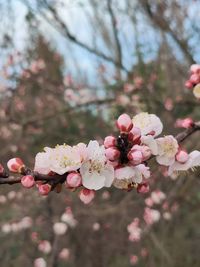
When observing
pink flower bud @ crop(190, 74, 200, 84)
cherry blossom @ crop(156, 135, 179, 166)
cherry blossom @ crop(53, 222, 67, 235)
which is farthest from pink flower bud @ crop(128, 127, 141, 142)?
cherry blossom @ crop(53, 222, 67, 235)

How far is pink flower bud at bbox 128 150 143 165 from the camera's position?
1.03 metres

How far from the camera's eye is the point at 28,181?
3.35 feet

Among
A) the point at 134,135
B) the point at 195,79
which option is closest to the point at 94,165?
the point at 134,135

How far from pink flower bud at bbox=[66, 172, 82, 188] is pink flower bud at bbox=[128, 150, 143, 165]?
12 centimetres

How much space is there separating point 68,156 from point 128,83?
429cm

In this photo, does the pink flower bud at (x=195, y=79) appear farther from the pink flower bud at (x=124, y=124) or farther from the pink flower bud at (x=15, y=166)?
the pink flower bud at (x=15, y=166)

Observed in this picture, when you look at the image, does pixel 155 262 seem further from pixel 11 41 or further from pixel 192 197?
pixel 11 41

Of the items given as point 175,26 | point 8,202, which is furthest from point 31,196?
point 175,26

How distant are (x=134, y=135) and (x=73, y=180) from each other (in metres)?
0.17

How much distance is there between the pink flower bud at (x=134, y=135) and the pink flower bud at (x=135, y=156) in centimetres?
4

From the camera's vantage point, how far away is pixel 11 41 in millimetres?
5566

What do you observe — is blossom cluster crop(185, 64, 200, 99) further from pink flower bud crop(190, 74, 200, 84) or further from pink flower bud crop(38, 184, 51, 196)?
pink flower bud crop(38, 184, 51, 196)

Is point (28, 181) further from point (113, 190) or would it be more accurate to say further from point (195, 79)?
point (113, 190)

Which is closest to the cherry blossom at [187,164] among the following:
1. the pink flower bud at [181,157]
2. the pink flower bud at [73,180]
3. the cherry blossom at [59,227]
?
the pink flower bud at [181,157]
